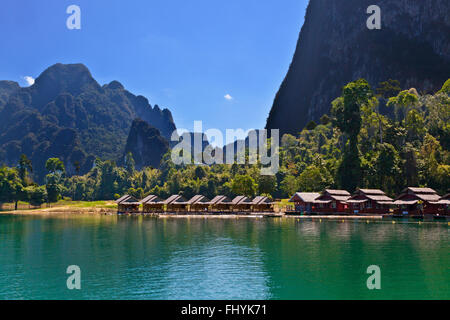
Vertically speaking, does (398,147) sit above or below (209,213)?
above

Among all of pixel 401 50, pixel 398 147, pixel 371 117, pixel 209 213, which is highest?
pixel 401 50

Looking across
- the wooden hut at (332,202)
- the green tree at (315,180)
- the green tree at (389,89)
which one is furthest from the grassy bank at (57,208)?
the green tree at (389,89)

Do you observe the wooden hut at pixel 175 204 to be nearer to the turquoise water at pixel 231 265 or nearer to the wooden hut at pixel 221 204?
the wooden hut at pixel 221 204

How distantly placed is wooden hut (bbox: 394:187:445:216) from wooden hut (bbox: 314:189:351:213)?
32.2 ft

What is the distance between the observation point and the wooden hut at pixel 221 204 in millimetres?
87625

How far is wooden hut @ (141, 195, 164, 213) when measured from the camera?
308 ft

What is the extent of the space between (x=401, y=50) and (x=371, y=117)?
49521 millimetres

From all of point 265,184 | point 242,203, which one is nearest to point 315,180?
point 265,184

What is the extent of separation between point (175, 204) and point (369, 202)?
4609cm

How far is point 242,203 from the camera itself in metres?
84.6

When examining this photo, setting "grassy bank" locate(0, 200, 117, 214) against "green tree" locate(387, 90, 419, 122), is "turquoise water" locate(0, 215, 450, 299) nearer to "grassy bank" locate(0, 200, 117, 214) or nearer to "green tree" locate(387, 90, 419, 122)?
"green tree" locate(387, 90, 419, 122)

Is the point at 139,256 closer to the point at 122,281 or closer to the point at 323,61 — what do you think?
the point at 122,281

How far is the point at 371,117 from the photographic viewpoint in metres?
89.8

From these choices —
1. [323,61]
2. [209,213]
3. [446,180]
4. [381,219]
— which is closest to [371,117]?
[446,180]
